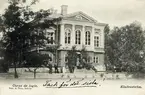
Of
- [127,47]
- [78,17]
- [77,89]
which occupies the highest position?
[78,17]

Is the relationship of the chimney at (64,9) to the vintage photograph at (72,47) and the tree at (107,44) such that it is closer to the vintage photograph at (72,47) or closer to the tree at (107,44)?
the vintage photograph at (72,47)

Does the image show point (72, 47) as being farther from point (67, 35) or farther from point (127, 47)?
point (127, 47)

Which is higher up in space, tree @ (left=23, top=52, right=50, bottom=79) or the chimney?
the chimney

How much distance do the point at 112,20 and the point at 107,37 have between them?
0.06 metres

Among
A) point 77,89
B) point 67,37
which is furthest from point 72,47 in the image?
point 77,89

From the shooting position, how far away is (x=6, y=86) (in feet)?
3.49

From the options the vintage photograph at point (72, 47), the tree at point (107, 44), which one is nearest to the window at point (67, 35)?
the vintage photograph at point (72, 47)

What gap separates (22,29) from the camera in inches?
42.4

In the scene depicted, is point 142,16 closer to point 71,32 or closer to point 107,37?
point 107,37

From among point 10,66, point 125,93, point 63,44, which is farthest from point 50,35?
point 125,93

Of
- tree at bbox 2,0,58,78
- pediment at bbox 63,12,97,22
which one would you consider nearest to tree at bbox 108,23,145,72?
pediment at bbox 63,12,97,22

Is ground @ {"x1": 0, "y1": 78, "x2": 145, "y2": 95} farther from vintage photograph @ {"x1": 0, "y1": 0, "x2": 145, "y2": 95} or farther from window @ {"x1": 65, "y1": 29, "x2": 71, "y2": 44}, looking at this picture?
window @ {"x1": 65, "y1": 29, "x2": 71, "y2": 44}

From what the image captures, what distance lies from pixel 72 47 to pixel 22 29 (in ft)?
0.57

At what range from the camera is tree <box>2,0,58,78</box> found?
3.50ft
